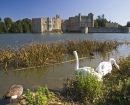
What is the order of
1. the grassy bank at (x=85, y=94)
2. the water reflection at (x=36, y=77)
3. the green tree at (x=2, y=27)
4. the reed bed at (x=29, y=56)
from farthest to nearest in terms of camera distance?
the green tree at (x=2, y=27) → the reed bed at (x=29, y=56) → the water reflection at (x=36, y=77) → the grassy bank at (x=85, y=94)

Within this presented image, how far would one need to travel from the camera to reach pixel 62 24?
12400 centimetres

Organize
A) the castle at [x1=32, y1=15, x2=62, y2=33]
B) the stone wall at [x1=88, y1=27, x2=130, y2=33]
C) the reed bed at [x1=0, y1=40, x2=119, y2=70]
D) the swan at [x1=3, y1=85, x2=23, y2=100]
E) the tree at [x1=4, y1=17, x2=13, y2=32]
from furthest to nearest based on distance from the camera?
the stone wall at [x1=88, y1=27, x2=130, y2=33] → the castle at [x1=32, y1=15, x2=62, y2=33] → the tree at [x1=4, y1=17, x2=13, y2=32] → the reed bed at [x1=0, y1=40, x2=119, y2=70] → the swan at [x1=3, y1=85, x2=23, y2=100]

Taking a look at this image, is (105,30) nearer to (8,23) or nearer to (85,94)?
(8,23)

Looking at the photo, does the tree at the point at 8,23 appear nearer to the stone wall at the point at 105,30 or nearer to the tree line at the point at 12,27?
the tree line at the point at 12,27

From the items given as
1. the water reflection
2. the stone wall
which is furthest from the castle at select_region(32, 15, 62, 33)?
the water reflection

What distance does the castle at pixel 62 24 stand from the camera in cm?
11219

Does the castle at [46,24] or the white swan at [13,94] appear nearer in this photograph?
the white swan at [13,94]

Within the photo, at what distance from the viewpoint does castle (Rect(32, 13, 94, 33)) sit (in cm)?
11219

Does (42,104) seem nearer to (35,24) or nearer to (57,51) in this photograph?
(57,51)

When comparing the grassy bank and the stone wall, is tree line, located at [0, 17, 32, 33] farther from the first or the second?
the grassy bank

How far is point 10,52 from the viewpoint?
40.4ft

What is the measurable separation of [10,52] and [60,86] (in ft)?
19.0

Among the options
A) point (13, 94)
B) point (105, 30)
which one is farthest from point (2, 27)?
point (13, 94)

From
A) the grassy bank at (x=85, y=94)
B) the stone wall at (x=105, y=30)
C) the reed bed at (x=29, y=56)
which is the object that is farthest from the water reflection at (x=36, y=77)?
the stone wall at (x=105, y=30)
